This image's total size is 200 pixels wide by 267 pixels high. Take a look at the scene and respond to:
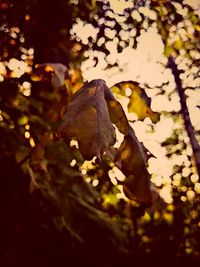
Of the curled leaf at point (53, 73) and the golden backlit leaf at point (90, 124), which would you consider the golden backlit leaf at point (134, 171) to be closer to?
the golden backlit leaf at point (90, 124)

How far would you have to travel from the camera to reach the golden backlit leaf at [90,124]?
837mm

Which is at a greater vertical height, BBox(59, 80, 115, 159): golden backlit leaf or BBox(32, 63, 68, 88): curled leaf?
BBox(32, 63, 68, 88): curled leaf

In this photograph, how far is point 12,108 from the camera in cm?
249

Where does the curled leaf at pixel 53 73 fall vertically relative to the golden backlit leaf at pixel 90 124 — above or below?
above

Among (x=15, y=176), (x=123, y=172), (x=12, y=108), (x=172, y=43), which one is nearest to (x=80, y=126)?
(x=123, y=172)

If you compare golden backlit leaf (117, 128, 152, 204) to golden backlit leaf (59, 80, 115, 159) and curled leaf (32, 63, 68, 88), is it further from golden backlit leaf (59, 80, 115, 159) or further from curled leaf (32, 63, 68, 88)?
curled leaf (32, 63, 68, 88)

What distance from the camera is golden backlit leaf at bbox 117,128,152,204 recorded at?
86 centimetres

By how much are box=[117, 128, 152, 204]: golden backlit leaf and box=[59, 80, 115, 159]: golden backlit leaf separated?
77mm

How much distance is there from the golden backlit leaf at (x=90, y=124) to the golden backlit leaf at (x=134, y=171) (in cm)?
8

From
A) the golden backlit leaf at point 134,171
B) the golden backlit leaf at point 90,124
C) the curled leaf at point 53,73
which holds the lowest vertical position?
the golden backlit leaf at point 134,171

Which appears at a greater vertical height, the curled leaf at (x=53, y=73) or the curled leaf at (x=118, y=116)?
the curled leaf at (x=53, y=73)

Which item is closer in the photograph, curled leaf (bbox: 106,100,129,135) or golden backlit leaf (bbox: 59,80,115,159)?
golden backlit leaf (bbox: 59,80,115,159)

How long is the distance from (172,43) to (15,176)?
2.57 meters

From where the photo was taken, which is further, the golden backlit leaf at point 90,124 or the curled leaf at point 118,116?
the curled leaf at point 118,116
